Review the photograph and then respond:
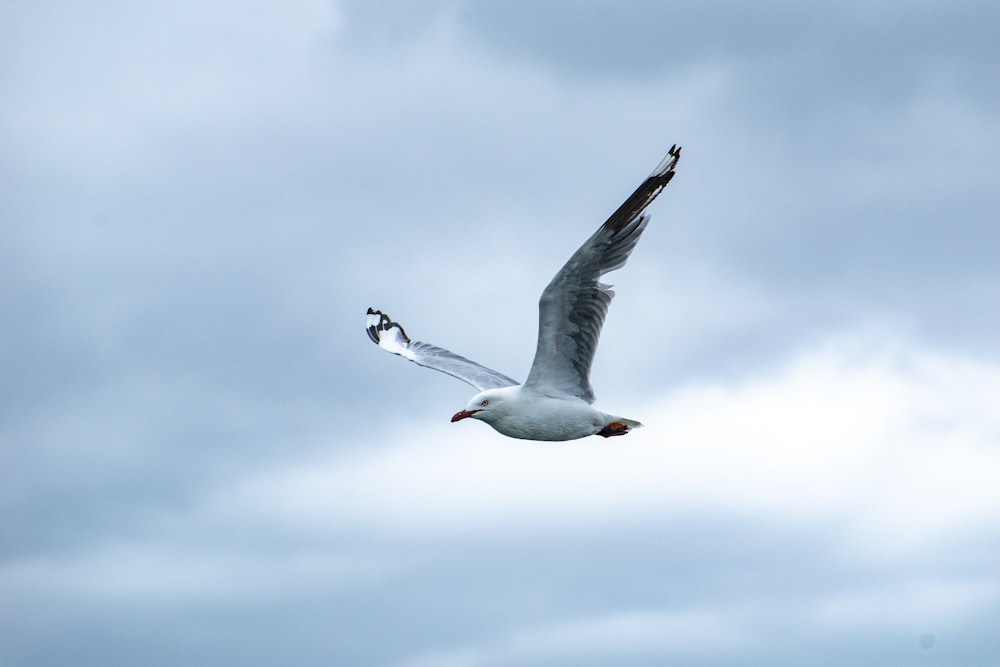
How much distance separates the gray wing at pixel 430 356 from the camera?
2738cm

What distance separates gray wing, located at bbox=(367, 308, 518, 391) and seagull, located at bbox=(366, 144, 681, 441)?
3.52 metres

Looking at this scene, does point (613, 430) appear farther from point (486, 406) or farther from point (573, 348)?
point (486, 406)

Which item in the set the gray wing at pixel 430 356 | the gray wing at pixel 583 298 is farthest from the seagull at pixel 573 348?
the gray wing at pixel 430 356

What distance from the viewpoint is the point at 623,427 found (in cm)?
2392

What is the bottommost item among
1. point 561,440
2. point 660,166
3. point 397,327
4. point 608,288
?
point 561,440

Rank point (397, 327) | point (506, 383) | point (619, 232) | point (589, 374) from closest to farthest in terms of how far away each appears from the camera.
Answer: point (619, 232) → point (589, 374) → point (506, 383) → point (397, 327)

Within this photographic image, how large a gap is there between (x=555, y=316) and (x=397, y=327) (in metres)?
11.4

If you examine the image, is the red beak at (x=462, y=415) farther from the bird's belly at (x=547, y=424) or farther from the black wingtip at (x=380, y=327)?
the black wingtip at (x=380, y=327)

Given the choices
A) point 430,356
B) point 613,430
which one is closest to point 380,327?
point 430,356

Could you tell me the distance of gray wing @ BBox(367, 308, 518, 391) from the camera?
1078 inches

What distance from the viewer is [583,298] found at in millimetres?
22281

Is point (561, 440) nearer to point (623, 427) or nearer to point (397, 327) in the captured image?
point (623, 427)

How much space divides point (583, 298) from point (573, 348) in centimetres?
106

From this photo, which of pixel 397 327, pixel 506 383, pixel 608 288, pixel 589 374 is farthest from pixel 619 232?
pixel 397 327
